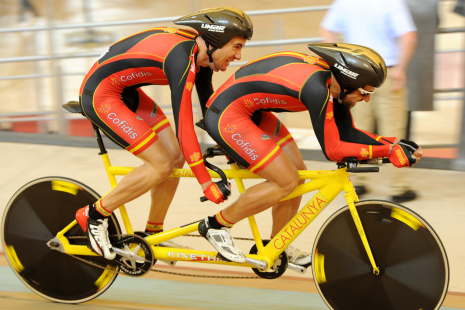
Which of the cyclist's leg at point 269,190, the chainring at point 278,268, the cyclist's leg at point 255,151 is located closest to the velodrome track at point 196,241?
the chainring at point 278,268

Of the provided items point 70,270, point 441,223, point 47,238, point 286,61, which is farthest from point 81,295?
point 441,223

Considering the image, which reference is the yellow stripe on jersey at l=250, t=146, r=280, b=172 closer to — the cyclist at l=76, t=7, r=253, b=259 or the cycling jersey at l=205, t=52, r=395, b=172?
the cycling jersey at l=205, t=52, r=395, b=172

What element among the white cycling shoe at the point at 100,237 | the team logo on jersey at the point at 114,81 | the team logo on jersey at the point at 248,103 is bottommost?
the white cycling shoe at the point at 100,237

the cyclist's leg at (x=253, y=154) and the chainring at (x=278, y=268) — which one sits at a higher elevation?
the cyclist's leg at (x=253, y=154)

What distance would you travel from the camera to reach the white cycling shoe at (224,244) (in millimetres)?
2674

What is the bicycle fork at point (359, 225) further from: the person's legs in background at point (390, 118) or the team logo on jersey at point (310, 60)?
the person's legs in background at point (390, 118)

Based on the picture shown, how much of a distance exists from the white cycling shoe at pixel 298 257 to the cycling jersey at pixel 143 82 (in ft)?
2.35

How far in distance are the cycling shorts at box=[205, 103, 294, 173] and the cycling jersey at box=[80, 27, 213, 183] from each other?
133mm

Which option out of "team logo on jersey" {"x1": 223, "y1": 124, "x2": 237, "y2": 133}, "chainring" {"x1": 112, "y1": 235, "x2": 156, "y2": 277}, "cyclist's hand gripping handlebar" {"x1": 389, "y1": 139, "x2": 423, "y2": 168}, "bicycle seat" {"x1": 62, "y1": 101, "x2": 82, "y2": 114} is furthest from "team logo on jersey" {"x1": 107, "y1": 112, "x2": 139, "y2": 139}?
"cyclist's hand gripping handlebar" {"x1": 389, "y1": 139, "x2": 423, "y2": 168}

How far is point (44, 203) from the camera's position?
9.81ft

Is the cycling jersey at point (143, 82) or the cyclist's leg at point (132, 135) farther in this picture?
the cyclist's leg at point (132, 135)

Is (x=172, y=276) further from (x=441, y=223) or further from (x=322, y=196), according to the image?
(x=441, y=223)

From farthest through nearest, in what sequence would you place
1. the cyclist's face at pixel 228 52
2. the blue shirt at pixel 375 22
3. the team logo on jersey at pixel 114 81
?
1. the blue shirt at pixel 375 22
2. the team logo on jersey at pixel 114 81
3. the cyclist's face at pixel 228 52

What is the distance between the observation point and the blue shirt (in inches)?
155
